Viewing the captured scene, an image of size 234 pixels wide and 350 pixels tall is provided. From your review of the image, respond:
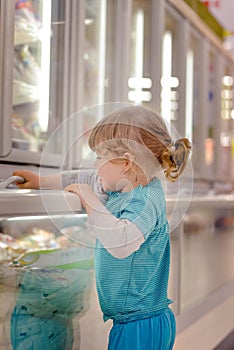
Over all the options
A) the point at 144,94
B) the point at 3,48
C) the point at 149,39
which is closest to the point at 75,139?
the point at 3,48

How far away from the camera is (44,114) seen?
2.40 metres

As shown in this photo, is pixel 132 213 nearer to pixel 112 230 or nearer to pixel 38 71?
pixel 112 230

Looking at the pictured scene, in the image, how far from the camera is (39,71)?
2.41 m

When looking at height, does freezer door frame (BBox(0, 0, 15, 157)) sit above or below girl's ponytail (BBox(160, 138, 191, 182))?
above

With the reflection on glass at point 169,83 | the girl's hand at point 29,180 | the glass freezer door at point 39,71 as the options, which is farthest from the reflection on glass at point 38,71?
the reflection on glass at point 169,83

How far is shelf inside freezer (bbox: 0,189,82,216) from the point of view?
52.4 inches

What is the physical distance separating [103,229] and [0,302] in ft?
0.92

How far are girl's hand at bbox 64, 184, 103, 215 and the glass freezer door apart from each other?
0.73 m

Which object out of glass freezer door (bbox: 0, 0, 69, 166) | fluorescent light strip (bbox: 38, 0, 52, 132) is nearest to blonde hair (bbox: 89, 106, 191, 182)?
glass freezer door (bbox: 0, 0, 69, 166)

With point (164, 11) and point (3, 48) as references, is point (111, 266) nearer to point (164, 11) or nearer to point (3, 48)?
point (3, 48)

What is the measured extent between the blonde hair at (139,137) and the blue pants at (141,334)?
0.35 metres

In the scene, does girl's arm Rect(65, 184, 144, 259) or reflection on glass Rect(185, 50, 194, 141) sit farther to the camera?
reflection on glass Rect(185, 50, 194, 141)

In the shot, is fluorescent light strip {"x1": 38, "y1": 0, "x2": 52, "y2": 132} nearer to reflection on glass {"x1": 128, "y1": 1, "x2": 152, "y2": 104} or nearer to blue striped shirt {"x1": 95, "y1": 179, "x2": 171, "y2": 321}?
reflection on glass {"x1": 128, "y1": 1, "x2": 152, "y2": 104}

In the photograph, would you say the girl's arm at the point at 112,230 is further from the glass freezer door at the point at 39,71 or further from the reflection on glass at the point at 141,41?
the reflection on glass at the point at 141,41
